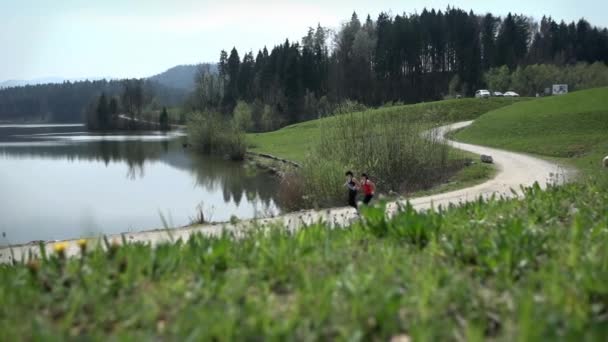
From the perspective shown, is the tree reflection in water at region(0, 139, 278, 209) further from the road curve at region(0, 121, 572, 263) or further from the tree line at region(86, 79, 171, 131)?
the tree line at region(86, 79, 171, 131)

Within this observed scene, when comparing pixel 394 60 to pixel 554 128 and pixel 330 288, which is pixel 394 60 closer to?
pixel 554 128

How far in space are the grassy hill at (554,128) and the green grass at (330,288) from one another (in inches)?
784

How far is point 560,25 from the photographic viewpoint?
108m

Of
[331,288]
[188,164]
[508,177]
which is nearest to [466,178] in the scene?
[508,177]

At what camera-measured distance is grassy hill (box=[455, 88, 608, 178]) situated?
91.5ft

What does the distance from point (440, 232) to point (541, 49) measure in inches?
4142

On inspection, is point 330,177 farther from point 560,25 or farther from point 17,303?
point 560,25

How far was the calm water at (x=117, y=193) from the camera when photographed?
1892 cm

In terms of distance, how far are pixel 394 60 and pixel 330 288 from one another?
3545 inches

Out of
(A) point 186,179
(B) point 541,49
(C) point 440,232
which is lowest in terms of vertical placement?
(A) point 186,179

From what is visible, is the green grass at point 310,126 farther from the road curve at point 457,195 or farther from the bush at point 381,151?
the bush at point 381,151

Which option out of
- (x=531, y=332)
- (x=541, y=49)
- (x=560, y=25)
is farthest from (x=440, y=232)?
(x=560, y=25)

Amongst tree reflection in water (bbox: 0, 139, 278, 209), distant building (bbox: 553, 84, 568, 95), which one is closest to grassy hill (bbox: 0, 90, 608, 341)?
tree reflection in water (bbox: 0, 139, 278, 209)

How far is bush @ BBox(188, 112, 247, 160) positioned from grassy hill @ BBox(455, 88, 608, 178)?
1751 centimetres
